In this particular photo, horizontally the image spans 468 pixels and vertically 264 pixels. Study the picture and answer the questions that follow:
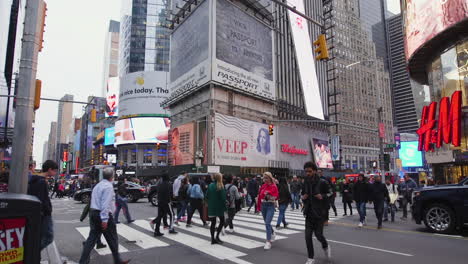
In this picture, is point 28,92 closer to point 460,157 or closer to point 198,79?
point 460,157

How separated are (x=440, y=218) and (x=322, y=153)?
187 feet

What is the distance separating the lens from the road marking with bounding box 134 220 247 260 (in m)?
6.80

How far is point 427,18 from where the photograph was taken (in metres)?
28.5

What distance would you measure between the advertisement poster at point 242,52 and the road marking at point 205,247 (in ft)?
121

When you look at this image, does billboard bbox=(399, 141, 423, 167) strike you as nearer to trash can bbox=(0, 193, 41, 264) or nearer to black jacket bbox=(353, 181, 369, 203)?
black jacket bbox=(353, 181, 369, 203)

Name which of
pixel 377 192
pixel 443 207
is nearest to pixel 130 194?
pixel 377 192

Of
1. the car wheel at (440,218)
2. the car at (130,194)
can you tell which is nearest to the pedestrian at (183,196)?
the car wheel at (440,218)

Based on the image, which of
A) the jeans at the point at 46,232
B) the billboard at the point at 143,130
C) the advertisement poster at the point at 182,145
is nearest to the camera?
the jeans at the point at 46,232

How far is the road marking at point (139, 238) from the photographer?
7.93 metres

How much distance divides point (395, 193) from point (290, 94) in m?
50.0

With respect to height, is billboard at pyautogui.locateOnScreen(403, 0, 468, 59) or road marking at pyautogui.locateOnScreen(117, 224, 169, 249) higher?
billboard at pyautogui.locateOnScreen(403, 0, 468, 59)

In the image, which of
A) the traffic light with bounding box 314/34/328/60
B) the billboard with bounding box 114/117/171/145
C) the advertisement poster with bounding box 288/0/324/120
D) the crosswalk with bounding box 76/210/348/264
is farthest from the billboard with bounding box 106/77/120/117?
the traffic light with bounding box 314/34/328/60

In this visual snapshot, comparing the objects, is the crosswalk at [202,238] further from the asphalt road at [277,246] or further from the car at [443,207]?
the car at [443,207]

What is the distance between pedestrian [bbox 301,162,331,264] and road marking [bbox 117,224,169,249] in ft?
12.4
